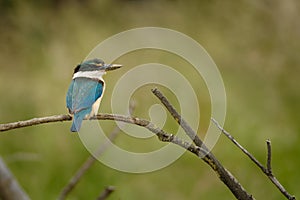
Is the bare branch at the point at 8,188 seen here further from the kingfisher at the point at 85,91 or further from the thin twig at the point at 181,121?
the thin twig at the point at 181,121

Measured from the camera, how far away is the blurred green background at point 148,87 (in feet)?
8.05

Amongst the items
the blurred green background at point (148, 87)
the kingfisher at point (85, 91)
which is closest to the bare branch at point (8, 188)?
the kingfisher at point (85, 91)

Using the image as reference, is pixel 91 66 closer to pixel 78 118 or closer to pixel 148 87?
pixel 78 118

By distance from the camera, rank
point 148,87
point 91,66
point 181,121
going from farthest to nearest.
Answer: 1. point 148,87
2. point 91,66
3. point 181,121

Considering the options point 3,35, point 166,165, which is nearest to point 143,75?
point 166,165

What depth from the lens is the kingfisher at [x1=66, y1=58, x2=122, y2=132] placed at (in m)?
0.75

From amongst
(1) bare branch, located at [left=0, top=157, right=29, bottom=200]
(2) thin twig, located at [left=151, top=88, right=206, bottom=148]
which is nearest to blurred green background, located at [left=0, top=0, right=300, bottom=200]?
(1) bare branch, located at [left=0, top=157, right=29, bottom=200]

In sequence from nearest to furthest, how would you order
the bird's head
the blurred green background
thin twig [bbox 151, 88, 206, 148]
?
thin twig [bbox 151, 88, 206, 148], the bird's head, the blurred green background

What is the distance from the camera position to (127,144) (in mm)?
2766

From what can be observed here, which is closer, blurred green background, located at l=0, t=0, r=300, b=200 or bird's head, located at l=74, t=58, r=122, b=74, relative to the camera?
bird's head, located at l=74, t=58, r=122, b=74

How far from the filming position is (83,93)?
2.58 feet

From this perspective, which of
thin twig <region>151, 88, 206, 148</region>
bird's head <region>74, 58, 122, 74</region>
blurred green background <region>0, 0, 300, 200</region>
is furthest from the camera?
blurred green background <region>0, 0, 300, 200</region>

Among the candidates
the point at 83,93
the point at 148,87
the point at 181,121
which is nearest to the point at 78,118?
the point at 83,93

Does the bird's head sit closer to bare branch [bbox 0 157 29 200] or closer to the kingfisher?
the kingfisher
